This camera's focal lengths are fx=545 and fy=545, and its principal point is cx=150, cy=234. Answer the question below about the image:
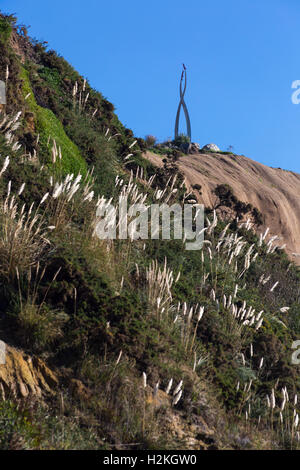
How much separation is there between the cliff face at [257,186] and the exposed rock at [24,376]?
45.5 ft

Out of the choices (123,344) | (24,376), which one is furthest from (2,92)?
(24,376)

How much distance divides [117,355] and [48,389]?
0.92m

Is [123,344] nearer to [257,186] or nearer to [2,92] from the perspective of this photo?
[2,92]

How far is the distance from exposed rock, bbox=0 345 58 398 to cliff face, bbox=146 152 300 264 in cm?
1388

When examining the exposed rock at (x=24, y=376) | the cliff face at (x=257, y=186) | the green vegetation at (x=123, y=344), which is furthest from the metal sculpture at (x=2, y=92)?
the cliff face at (x=257, y=186)

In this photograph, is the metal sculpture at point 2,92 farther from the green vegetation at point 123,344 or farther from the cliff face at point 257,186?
the cliff face at point 257,186

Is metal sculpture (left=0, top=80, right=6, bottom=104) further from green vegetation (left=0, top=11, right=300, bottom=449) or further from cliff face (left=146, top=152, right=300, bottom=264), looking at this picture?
cliff face (left=146, top=152, right=300, bottom=264)

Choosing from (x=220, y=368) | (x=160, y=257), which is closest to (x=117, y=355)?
(x=220, y=368)

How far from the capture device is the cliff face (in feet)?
71.8

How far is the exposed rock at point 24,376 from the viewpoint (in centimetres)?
572

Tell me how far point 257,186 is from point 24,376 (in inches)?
813

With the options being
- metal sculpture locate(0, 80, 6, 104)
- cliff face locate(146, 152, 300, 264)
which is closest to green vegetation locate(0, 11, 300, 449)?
metal sculpture locate(0, 80, 6, 104)

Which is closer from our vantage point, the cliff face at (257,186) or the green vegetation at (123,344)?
the green vegetation at (123,344)

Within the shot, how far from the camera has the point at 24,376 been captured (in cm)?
585
